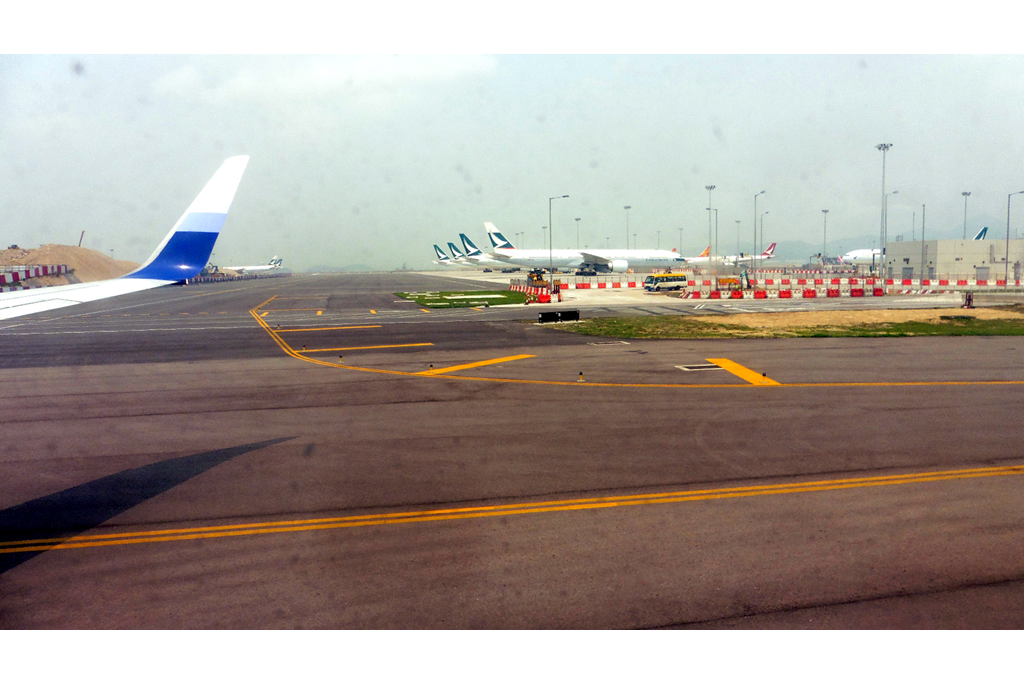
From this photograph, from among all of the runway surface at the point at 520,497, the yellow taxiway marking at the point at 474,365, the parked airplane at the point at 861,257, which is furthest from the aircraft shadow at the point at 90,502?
the parked airplane at the point at 861,257

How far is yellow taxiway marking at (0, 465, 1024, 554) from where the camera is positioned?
8.86 metres

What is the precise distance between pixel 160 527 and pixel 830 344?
84.1ft

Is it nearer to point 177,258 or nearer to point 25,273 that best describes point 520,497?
point 177,258

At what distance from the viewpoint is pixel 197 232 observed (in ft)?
34.1

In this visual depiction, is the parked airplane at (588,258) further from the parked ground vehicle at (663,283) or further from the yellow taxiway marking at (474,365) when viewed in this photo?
the yellow taxiway marking at (474,365)

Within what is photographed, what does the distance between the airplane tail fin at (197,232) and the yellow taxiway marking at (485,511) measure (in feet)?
13.8

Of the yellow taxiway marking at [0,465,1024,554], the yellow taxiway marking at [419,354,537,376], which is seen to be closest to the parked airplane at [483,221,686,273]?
the yellow taxiway marking at [419,354,537,376]

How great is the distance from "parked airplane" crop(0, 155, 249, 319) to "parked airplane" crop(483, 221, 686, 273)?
3840 inches

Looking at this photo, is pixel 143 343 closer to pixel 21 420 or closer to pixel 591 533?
pixel 21 420

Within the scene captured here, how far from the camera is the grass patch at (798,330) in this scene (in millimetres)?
29989

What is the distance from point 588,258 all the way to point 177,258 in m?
100

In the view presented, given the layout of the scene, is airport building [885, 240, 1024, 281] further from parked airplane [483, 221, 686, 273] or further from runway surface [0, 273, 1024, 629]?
runway surface [0, 273, 1024, 629]

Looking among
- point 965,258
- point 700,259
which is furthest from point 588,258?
point 965,258

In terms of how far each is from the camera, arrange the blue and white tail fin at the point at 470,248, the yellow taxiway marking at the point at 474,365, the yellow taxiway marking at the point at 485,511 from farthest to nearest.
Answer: the blue and white tail fin at the point at 470,248, the yellow taxiway marking at the point at 474,365, the yellow taxiway marking at the point at 485,511
